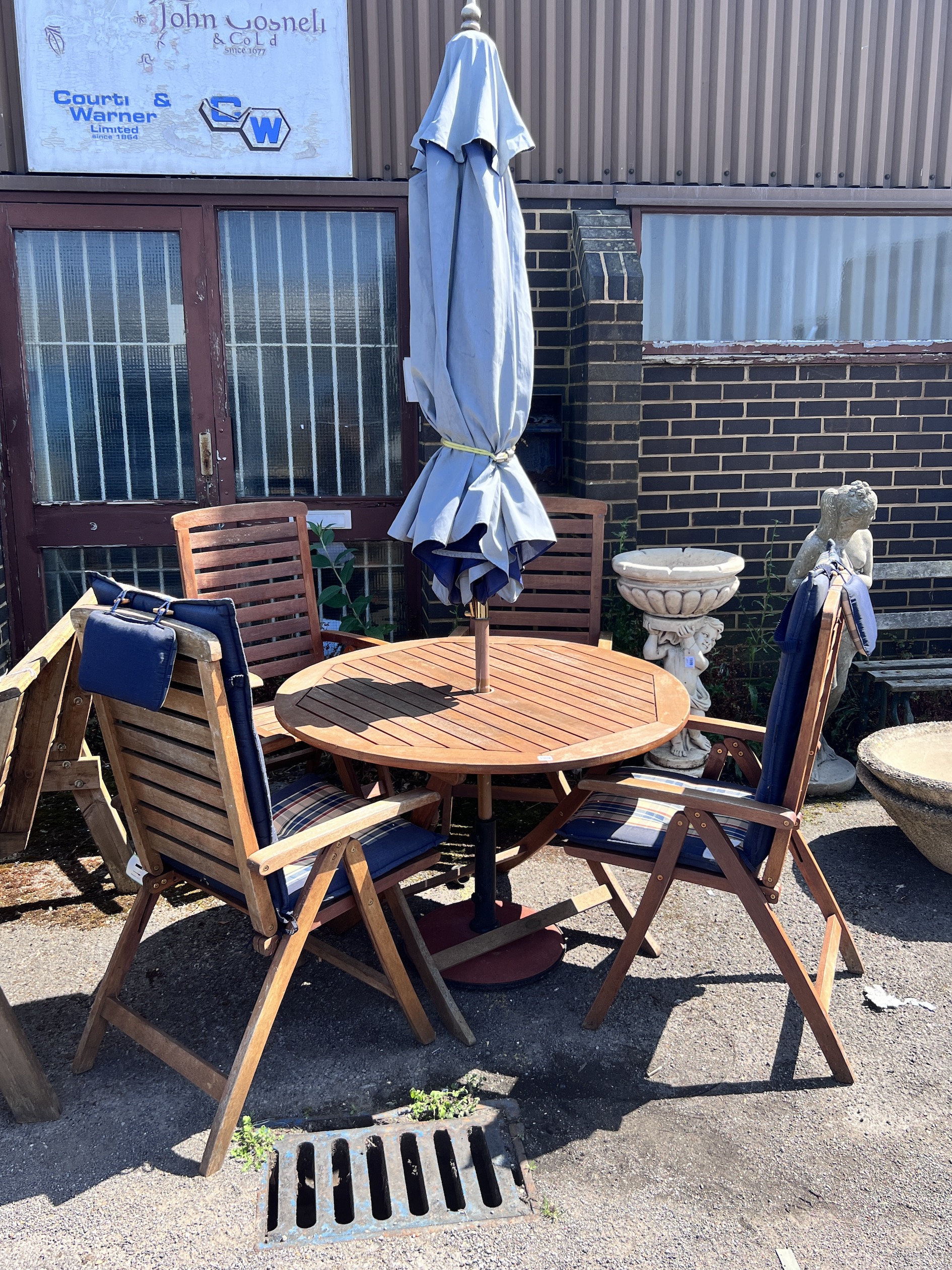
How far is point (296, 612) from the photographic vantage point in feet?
14.3

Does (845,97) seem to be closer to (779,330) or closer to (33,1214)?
(779,330)

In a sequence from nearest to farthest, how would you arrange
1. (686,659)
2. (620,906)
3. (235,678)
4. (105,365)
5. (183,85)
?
(235,678), (620,906), (686,659), (183,85), (105,365)

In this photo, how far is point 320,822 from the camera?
2893 millimetres

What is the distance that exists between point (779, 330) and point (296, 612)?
10.4 feet

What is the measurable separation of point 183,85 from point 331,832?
13.3 ft

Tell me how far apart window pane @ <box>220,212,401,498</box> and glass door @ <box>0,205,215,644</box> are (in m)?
0.20

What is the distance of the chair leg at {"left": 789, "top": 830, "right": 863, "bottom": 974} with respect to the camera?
9.78 ft

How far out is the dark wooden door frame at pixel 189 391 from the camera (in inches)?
199

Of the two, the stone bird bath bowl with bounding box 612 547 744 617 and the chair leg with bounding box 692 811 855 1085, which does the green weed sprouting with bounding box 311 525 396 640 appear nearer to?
the stone bird bath bowl with bounding box 612 547 744 617

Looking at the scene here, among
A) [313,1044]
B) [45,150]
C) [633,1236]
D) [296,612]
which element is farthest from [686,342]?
[633,1236]

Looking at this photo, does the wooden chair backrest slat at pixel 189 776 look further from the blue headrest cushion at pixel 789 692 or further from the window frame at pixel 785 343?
the window frame at pixel 785 343


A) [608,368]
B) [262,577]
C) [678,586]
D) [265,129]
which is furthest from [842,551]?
[265,129]

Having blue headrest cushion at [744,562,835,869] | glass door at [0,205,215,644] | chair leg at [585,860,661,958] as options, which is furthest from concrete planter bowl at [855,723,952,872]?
glass door at [0,205,215,644]

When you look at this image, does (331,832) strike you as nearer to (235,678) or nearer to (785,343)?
(235,678)
